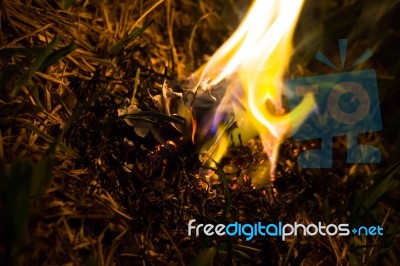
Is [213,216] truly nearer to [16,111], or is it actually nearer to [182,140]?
[182,140]

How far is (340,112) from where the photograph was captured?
1.30 meters

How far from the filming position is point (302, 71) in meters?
1.42

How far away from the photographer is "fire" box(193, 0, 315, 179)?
3.79ft

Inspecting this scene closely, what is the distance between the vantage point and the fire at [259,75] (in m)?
1.15

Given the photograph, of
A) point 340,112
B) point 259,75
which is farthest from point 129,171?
point 340,112

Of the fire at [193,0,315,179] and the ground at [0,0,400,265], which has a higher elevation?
the fire at [193,0,315,179]

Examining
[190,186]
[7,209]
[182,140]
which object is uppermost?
[182,140]

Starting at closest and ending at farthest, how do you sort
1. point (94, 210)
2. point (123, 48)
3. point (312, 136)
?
point (94, 210)
point (123, 48)
point (312, 136)

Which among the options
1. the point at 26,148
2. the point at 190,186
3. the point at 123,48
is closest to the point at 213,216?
the point at 190,186

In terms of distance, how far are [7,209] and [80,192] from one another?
19 cm

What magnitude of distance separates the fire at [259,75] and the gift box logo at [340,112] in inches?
1.6

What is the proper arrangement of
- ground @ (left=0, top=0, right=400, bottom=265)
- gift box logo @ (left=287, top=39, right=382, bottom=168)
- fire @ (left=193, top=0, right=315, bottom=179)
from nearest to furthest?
ground @ (left=0, top=0, right=400, bottom=265) → fire @ (left=193, top=0, right=315, bottom=179) → gift box logo @ (left=287, top=39, right=382, bottom=168)

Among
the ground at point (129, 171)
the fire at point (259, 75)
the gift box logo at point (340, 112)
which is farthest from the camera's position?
the gift box logo at point (340, 112)

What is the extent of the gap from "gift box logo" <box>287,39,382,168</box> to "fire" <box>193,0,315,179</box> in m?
0.04
